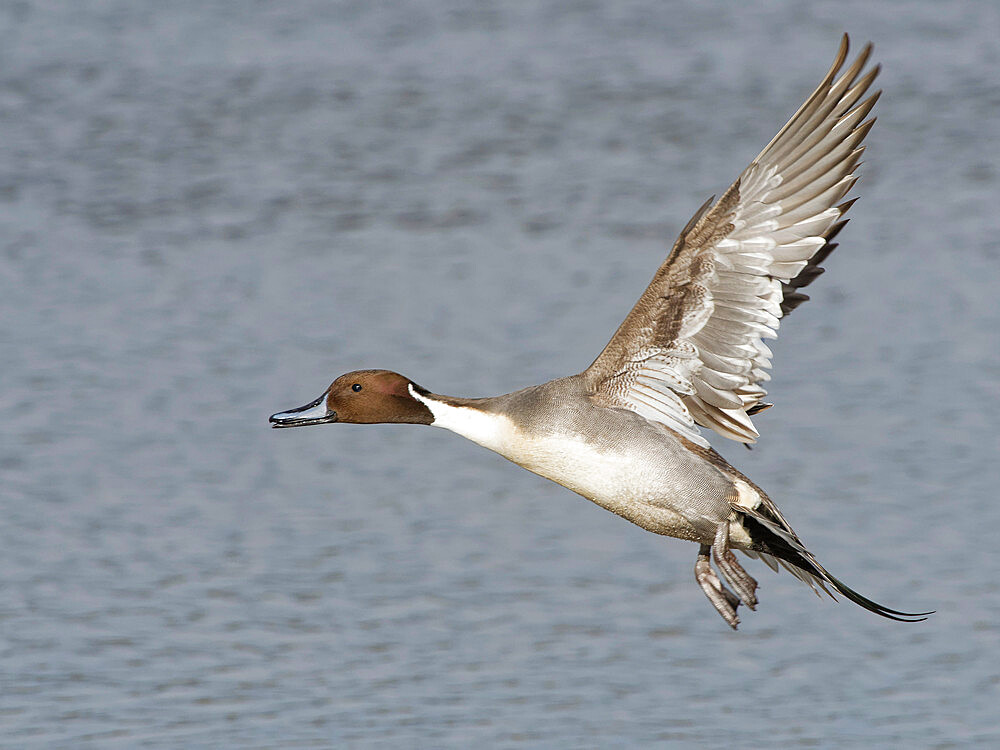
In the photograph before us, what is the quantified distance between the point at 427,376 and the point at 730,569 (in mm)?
4617

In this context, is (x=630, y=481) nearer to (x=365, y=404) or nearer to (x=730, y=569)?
(x=730, y=569)

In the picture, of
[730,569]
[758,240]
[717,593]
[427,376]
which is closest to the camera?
[758,240]

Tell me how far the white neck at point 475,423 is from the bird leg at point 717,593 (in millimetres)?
847

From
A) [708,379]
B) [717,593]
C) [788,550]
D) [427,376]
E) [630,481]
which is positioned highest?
[427,376]

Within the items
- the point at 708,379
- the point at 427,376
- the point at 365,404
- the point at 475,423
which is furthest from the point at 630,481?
the point at 427,376

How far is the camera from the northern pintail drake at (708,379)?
18.5 ft

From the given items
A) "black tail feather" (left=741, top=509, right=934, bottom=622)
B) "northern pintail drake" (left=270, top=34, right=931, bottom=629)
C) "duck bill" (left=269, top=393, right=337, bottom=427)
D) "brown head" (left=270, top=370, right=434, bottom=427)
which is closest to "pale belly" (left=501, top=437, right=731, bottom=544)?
"northern pintail drake" (left=270, top=34, right=931, bottom=629)

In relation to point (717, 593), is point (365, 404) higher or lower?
higher

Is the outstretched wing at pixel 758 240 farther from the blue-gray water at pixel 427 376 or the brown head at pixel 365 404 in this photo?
the blue-gray water at pixel 427 376

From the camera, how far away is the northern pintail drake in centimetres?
563

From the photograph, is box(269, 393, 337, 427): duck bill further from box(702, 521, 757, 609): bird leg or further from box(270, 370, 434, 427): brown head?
box(702, 521, 757, 609): bird leg

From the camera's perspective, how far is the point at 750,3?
19938 millimetres

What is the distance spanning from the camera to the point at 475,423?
5.94 meters

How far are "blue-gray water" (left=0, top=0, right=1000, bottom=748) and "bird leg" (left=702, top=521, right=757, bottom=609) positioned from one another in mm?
1425
